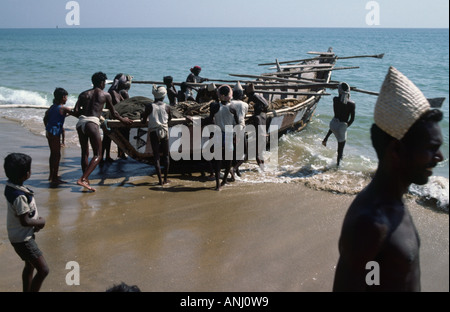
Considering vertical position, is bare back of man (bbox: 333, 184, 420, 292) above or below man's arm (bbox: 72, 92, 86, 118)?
below

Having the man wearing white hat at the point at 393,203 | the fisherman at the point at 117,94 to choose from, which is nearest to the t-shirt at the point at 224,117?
the fisherman at the point at 117,94

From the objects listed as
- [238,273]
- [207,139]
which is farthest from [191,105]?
[238,273]

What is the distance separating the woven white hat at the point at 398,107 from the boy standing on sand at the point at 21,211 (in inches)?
112

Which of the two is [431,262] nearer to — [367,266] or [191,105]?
[367,266]

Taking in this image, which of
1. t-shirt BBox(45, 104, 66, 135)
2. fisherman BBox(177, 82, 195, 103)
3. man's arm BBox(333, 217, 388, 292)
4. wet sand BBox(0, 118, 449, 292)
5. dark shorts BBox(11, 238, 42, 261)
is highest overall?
fisherman BBox(177, 82, 195, 103)

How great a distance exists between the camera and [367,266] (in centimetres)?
177

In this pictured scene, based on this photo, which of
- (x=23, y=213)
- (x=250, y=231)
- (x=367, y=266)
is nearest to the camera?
(x=367, y=266)

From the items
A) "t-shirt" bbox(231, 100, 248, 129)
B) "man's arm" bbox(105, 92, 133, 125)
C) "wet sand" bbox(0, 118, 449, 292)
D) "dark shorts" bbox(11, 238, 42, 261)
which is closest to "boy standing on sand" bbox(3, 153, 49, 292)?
"dark shorts" bbox(11, 238, 42, 261)

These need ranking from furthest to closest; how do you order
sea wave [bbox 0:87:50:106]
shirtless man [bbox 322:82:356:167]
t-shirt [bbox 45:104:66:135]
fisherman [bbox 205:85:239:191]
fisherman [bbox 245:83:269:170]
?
1. sea wave [bbox 0:87:50:106]
2. shirtless man [bbox 322:82:356:167]
3. fisherman [bbox 245:83:269:170]
4. fisherman [bbox 205:85:239:191]
5. t-shirt [bbox 45:104:66:135]

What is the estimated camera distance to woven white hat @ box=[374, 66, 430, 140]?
1748 mm

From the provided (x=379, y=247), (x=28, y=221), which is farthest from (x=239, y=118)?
(x=379, y=247)

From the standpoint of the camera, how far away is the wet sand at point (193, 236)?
4422 mm

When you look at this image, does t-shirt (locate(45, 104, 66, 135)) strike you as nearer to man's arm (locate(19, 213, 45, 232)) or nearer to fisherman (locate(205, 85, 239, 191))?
fisherman (locate(205, 85, 239, 191))
